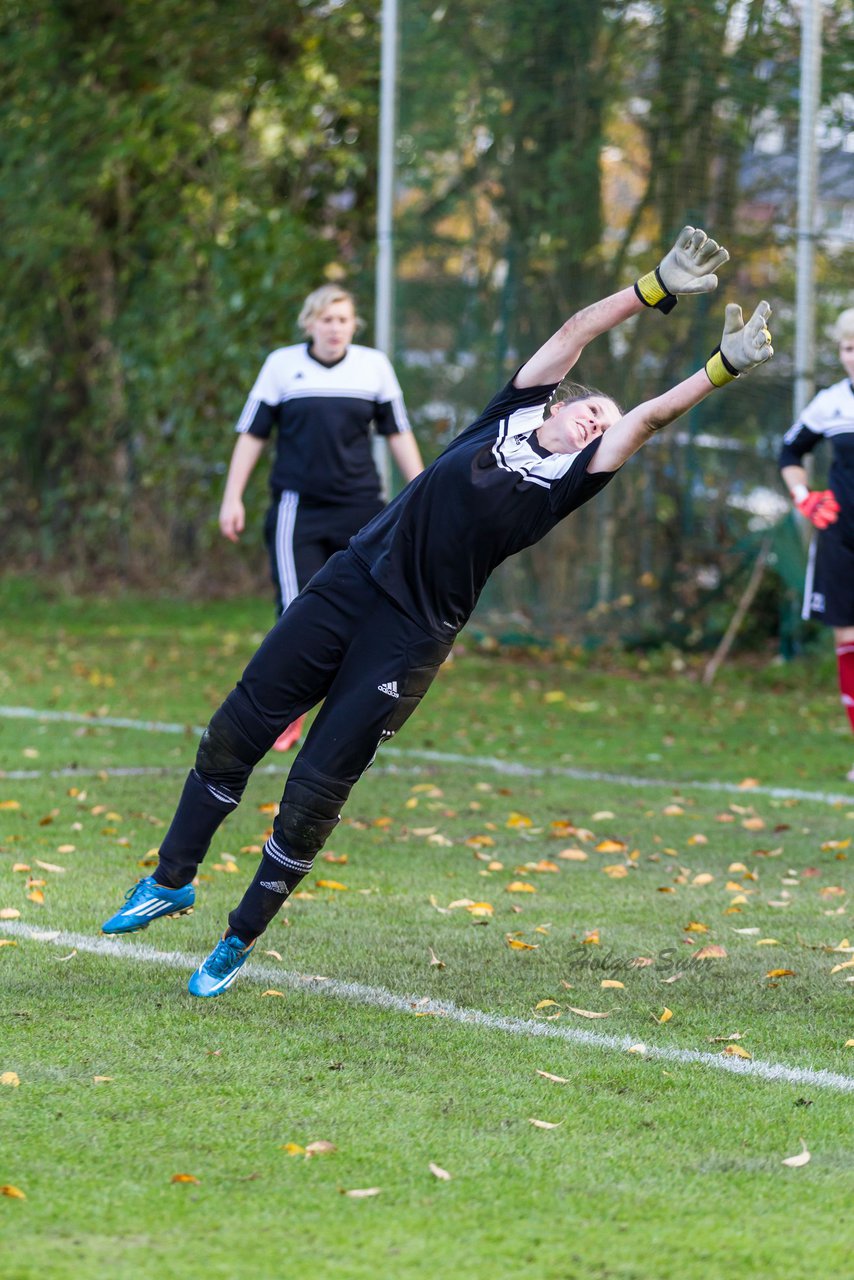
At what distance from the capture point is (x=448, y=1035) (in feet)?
15.1

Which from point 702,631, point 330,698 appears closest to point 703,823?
point 330,698

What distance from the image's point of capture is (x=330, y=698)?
16.2ft

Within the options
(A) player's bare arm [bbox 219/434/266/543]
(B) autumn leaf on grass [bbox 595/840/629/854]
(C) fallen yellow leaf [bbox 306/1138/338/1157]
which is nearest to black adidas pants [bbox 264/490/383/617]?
(A) player's bare arm [bbox 219/434/266/543]

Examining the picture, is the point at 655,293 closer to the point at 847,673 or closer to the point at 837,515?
the point at 837,515

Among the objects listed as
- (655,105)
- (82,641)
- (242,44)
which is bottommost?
(82,641)

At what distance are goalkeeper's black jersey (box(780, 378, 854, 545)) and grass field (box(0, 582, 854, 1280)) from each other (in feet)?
4.60

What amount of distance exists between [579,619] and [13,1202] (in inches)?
464

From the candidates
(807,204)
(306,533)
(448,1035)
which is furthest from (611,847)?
(807,204)

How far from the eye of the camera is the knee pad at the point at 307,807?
4828mm

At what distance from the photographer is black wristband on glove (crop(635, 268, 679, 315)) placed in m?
4.68

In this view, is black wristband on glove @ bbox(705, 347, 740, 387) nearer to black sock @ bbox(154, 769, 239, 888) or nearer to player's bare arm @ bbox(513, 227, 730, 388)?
player's bare arm @ bbox(513, 227, 730, 388)

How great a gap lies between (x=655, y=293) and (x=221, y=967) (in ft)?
6.98

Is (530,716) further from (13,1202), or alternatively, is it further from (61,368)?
(61,368)

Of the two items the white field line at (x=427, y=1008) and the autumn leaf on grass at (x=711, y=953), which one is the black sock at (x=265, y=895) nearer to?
the white field line at (x=427, y=1008)
